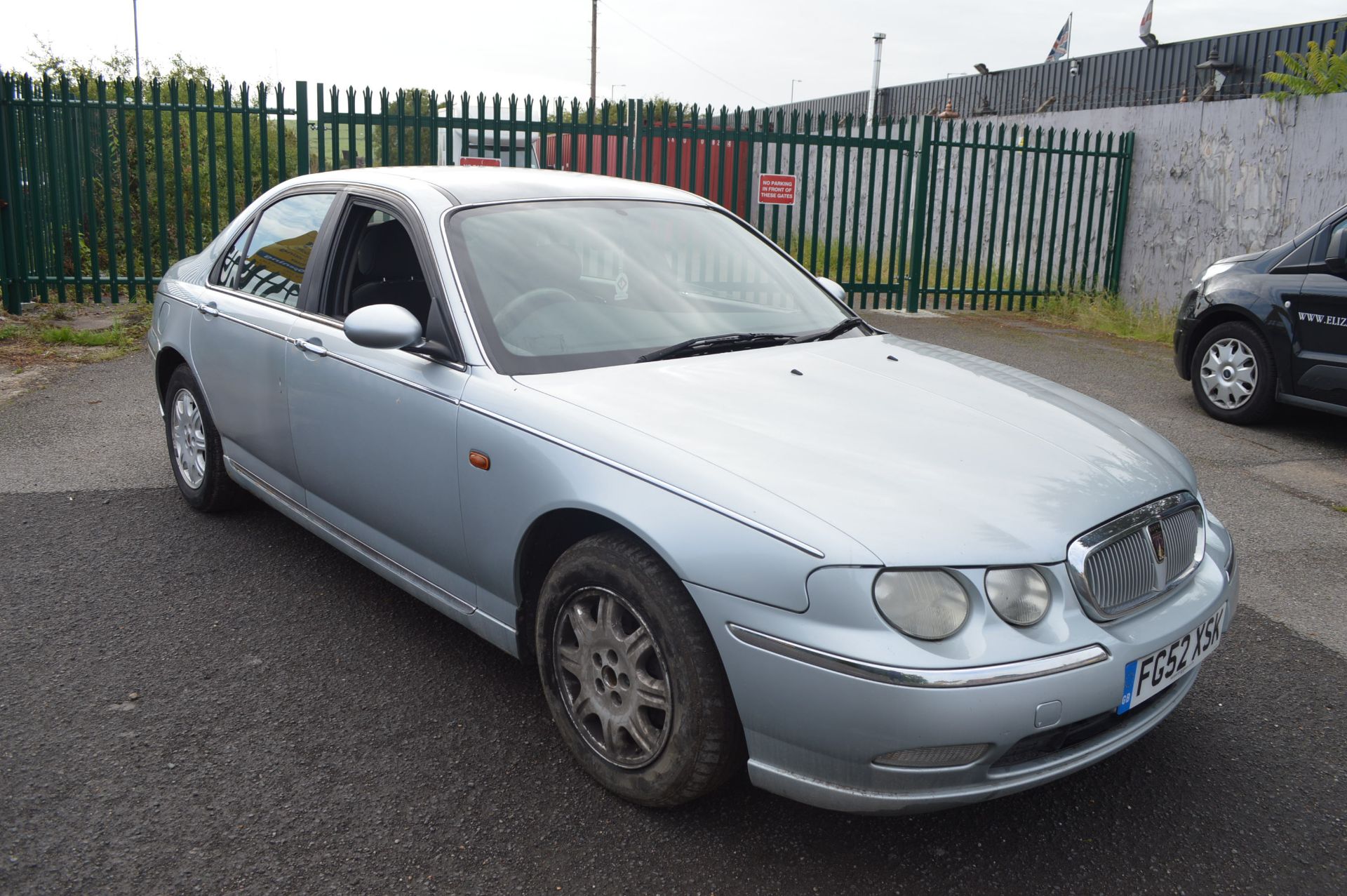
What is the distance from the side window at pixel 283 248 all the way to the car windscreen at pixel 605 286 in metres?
0.95

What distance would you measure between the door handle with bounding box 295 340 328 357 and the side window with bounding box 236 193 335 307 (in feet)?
0.89

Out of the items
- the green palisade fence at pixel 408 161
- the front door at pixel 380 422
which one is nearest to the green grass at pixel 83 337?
the green palisade fence at pixel 408 161

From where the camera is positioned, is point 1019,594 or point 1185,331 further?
point 1185,331

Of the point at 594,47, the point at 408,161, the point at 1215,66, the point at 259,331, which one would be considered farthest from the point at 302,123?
the point at 594,47

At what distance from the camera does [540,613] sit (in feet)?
9.43

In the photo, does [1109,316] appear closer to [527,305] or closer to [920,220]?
[920,220]

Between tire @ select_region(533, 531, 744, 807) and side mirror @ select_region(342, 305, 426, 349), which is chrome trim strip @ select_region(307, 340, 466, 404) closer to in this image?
side mirror @ select_region(342, 305, 426, 349)

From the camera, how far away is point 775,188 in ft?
39.4

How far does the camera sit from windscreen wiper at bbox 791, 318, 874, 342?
11.9 feet

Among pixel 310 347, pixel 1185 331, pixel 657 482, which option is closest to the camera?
pixel 657 482

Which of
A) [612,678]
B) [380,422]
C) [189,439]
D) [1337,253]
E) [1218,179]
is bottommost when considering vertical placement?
[612,678]

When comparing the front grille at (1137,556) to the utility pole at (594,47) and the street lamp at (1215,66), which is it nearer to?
the street lamp at (1215,66)

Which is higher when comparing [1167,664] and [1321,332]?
[1321,332]

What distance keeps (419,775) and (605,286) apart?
1598mm
